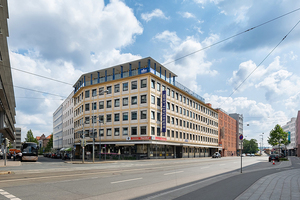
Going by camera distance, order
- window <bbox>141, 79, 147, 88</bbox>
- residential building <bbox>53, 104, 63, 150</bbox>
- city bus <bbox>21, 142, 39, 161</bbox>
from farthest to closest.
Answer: residential building <bbox>53, 104, 63, 150</bbox> < window <bbox>141, 79, 147, 88</bbox> < city bus <bbox>21, 142, 39, 161</bbox>

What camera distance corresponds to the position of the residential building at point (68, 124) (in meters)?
71.0

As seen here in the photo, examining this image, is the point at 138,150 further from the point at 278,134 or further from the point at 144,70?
the point at 278,134

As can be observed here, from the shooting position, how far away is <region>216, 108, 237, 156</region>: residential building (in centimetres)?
9293

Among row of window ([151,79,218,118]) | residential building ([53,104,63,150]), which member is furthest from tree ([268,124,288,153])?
residential building ([53,104,63,150])

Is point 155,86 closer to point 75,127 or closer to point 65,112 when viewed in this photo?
point 75,127

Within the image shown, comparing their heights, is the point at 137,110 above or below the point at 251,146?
above

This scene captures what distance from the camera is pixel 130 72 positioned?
50.0 meters

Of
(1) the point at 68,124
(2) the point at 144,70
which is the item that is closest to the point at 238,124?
(1) the point at 68,124

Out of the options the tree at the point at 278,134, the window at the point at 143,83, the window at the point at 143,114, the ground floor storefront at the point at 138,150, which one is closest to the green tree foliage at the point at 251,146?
the tree at the point at 278,134

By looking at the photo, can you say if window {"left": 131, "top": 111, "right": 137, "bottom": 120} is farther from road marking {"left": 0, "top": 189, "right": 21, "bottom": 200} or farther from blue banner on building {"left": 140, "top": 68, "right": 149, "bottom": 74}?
road marking {"left": 0, "top": 189, "right": 21, "bottom": 200}

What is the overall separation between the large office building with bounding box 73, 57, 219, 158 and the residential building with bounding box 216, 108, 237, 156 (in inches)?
1380

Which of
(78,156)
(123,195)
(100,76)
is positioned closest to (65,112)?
(78,156)

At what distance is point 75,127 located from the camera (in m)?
65.8

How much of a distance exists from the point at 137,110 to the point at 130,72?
7899 millimetres
